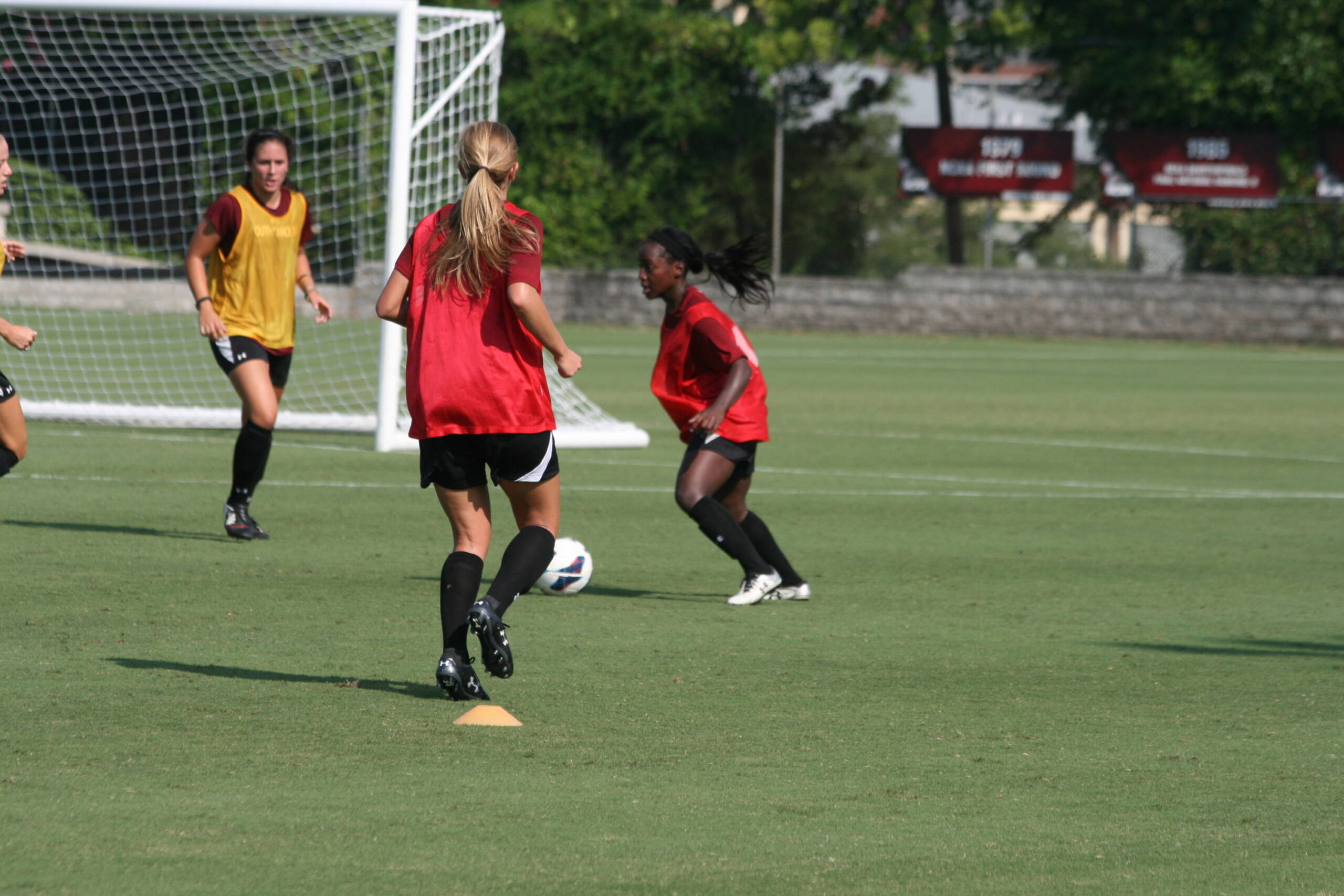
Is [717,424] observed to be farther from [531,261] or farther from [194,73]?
[194,73]

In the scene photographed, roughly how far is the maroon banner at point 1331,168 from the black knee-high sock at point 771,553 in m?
25.2

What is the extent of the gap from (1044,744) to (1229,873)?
114 centimetres

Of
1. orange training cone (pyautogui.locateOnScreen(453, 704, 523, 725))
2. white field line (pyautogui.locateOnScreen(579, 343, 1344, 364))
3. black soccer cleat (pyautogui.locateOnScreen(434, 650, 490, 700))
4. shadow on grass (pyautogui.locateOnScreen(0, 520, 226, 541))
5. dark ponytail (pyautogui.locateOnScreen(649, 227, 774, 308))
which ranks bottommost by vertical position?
white field line (pyautogui.locateOnScreen(579, 343, 1344, 364))

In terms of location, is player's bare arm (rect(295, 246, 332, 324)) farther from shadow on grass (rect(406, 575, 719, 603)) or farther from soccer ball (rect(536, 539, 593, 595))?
soccer ball (rect(536, 539, 593, 595))

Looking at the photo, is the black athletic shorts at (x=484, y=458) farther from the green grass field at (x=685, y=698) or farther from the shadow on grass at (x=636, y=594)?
the shadow on grass at (x=636, y=594)

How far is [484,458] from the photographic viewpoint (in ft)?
17.5

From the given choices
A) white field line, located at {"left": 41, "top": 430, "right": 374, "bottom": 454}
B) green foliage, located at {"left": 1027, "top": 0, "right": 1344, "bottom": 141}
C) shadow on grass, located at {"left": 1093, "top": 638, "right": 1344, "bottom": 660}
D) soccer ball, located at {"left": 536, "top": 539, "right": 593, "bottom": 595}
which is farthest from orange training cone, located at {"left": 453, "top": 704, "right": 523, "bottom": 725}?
green foliage, located at {"left": 1027, "top": 0, "right": 1344, "bottom": 141}

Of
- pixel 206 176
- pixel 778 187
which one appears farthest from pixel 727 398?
pixel 778 187

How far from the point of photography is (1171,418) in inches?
674

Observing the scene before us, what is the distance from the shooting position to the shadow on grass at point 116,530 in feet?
28.5

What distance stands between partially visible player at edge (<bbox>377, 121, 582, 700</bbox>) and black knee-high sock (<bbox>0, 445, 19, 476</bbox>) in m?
2.68

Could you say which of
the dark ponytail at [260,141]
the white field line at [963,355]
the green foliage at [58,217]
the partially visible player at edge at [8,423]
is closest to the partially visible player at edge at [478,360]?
the partially visible player at edge at [8,423]

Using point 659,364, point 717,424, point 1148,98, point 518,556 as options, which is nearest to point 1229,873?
point 518,556

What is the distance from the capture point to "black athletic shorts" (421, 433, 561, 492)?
17.2ft
